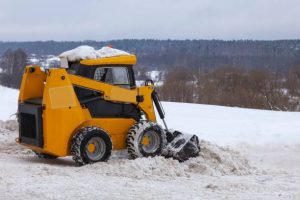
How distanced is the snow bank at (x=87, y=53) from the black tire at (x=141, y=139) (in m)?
1.53

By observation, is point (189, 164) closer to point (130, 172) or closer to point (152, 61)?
point (130, 172)

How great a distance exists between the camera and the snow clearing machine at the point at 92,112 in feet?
33.9

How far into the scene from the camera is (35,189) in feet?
25.7

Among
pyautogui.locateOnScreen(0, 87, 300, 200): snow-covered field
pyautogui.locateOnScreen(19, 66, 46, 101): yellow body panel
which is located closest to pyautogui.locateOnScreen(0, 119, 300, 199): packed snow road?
pyautogui.locateOnScreen(0, 87, 300, 200): snow-covered field

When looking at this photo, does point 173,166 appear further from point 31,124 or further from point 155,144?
point 31,124

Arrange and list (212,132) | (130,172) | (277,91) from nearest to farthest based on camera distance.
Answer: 1. (130,172)
2. (212,132)
3. (277,91)

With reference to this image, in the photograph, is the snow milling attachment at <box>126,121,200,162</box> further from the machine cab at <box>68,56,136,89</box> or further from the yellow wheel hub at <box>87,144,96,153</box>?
the machine cab at <box>68,56,136,89</box>

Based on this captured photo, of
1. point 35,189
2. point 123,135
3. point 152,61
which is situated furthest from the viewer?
point 152,61

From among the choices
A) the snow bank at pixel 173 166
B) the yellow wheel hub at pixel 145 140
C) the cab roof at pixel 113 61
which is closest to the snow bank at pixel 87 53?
the cab roof at pixel 113 61

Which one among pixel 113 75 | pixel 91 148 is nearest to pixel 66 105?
pixel 91 148

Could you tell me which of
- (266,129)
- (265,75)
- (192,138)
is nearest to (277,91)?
(265,75)

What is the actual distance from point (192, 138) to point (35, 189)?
452 centimetres

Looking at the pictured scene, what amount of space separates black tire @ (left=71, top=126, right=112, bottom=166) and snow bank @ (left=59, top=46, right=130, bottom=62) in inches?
59.3

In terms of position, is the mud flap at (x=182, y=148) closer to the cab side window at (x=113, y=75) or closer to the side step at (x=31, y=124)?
the cab side window at (x=113, y=75)
